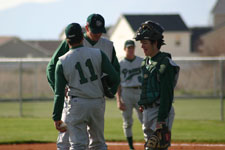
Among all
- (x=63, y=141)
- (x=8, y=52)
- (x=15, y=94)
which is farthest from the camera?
(x=8, y=52)

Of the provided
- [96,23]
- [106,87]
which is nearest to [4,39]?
[96,23]

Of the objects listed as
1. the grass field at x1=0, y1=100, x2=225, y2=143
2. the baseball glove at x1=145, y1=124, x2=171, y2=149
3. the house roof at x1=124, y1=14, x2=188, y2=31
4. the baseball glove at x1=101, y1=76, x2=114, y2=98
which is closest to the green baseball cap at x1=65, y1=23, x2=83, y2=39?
the baseball glove at x1=101, y1=76, x2=114, y2=98

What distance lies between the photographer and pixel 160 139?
5816 millimetres

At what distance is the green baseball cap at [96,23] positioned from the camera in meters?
6.76

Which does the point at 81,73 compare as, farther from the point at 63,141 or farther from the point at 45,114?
the point at 45,114

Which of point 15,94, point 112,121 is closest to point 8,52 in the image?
point 15,94

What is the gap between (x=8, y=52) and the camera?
6481 centimetres

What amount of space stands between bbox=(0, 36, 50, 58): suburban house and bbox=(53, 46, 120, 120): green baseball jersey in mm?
58195

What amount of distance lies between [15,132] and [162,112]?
846 centimetres

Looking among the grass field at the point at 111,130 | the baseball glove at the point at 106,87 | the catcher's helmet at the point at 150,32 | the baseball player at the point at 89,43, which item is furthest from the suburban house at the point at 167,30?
the catcher's helmet at the point at 150,32

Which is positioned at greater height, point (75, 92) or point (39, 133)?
point (75, 92)

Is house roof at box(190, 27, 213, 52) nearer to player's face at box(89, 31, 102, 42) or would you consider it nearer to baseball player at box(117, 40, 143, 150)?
baseball player at box(117, 40, 143, 150)

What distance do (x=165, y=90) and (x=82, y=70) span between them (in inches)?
40.1

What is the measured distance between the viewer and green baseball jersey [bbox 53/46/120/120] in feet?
19.7
